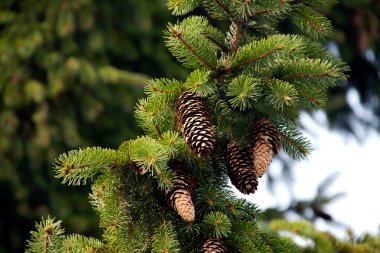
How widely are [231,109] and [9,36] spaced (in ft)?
13.3

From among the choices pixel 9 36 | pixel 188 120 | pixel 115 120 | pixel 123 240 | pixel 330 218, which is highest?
pixel 9 36

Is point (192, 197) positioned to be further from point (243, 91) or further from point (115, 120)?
point (115, 120)

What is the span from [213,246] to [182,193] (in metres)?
0.09

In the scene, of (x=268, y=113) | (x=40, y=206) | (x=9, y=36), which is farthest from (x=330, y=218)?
(x=9, y=36)

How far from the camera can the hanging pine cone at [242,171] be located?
4.58ft

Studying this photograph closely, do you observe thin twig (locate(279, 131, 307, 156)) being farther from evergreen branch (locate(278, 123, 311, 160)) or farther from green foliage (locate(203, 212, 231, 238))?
green foliage (locate(203, 212, 231, 238))

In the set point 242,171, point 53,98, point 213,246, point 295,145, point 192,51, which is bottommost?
point 213,246

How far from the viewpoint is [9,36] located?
5320 millimetres

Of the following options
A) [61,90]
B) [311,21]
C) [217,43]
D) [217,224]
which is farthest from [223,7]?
[61,90]

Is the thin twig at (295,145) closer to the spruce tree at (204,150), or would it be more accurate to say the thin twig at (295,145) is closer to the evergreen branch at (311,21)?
the spruce tree at (204,150)

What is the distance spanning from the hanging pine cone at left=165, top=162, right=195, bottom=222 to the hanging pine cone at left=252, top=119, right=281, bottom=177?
11cm

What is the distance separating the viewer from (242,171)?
1397 millimetres

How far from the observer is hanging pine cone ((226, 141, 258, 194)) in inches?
54.9

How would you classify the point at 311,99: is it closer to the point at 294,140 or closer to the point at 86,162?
the point at 294,140
